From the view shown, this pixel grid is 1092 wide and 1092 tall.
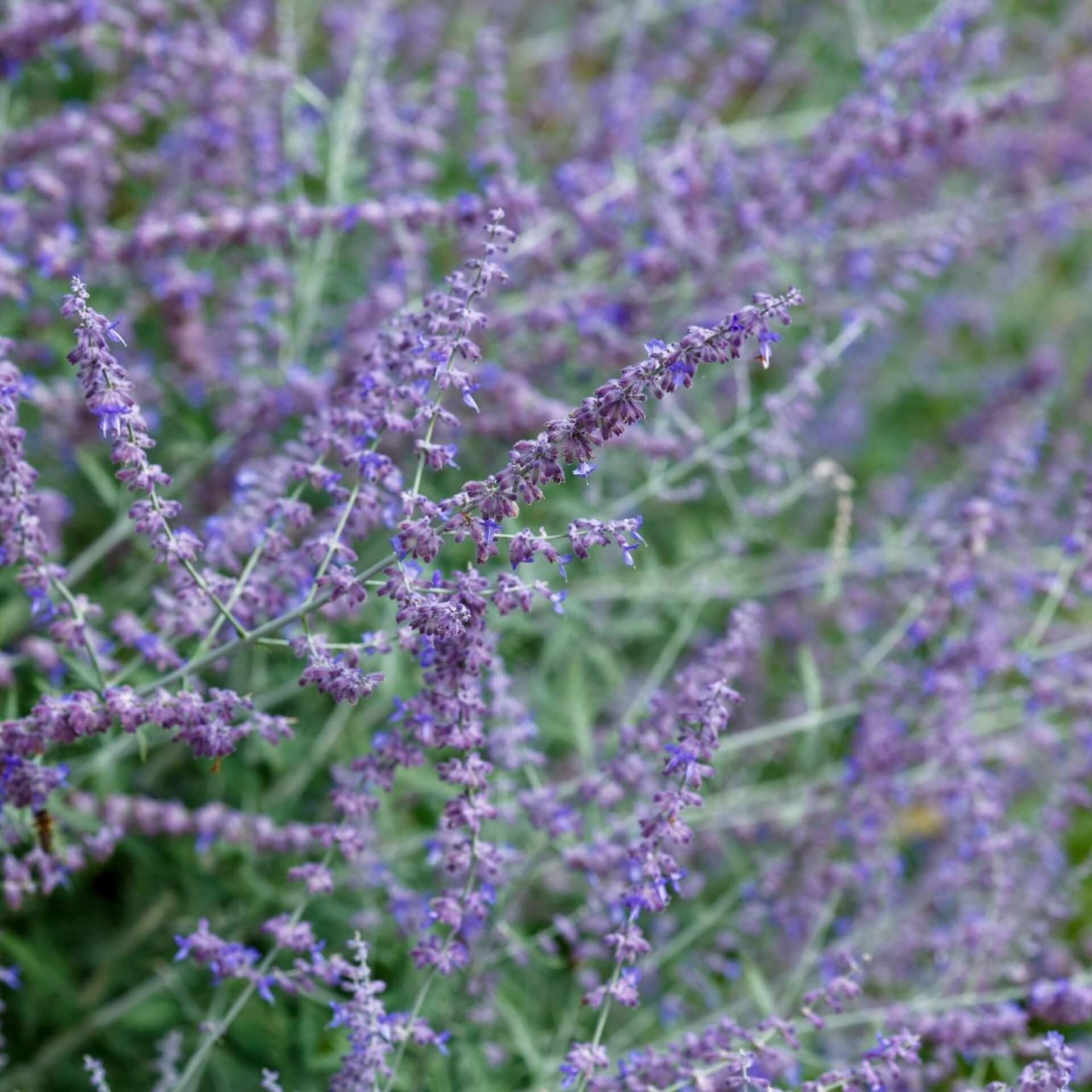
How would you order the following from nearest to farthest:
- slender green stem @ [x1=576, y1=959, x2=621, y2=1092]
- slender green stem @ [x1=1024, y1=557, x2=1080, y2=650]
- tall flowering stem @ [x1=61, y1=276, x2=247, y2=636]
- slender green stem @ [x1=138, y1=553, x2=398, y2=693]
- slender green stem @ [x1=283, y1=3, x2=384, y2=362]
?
tall flowering stem @ [x1=61, y1=276, x2=247, y2=636] → slender green stem @ [x1=138, y1=553, x2=398, y2=693] → slender green stem @ [x1=576, y1=959, x2=621, y2=1092] → slender green stem @ [x1=1024, y1=557, x2=1080, y2=650] → slender green stem @ [x1=283, y1=3, x2=384, y2=362]

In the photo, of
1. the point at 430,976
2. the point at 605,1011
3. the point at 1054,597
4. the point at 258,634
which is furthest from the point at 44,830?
the point at 1054,597

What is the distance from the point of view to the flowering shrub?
2906 mm

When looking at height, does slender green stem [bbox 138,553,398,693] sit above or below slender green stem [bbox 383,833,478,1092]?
above

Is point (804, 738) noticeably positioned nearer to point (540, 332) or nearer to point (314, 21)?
point (540, 332)

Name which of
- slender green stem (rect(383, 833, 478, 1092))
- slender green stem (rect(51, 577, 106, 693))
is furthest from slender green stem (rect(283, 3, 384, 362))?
slender green stem (rect(383, 833, 478, 1092))

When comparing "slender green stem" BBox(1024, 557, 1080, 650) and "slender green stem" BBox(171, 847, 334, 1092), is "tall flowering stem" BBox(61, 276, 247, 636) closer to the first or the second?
"slender green stem" BBox(171, 847, 334, 1092)

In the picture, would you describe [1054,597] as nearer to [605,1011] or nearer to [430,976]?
[605,1011]

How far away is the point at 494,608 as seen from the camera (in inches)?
176

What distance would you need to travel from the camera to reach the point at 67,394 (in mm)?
4438

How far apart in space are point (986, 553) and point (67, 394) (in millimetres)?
3259

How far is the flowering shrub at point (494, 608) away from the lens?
2.91 metres

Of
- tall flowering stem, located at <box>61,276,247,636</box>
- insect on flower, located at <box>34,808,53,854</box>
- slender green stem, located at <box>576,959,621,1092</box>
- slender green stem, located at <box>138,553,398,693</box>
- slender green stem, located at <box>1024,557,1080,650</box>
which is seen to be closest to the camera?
tall flowering stem, located at <box>61,276,247,636</box>

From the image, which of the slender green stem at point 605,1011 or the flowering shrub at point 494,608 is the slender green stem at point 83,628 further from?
the slender green stem at point 605,1011

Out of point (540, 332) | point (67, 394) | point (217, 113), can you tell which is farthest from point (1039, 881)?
point (217, 113)
